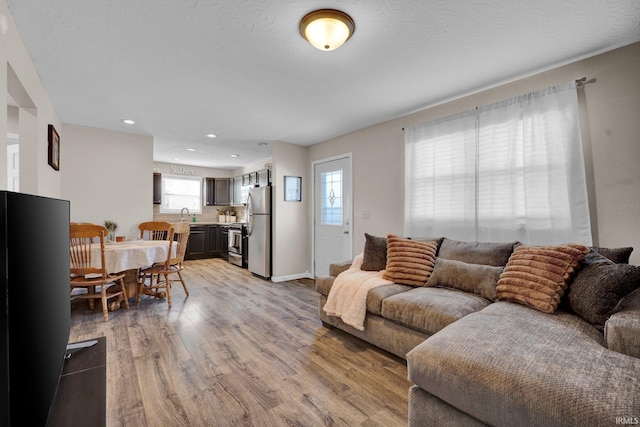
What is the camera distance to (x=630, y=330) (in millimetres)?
1352

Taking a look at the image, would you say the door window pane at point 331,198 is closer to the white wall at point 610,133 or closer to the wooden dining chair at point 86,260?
the white wall at point 610,133

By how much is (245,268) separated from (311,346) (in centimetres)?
388

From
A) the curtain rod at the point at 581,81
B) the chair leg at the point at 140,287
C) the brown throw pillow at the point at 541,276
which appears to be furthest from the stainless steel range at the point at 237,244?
the curtain rod at the point at 581,81

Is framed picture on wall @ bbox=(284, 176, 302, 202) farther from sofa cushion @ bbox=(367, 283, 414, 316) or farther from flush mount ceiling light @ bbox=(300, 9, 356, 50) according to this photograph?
flush mount ceiling light @ bbox=(300, 9, 356, 50)

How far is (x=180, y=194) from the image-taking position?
295 inches

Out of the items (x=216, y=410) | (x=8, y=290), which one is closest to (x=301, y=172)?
(x=216, y=410)

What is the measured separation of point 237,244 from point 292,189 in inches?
82.5

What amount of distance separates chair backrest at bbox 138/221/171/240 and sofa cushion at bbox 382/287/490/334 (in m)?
3.40

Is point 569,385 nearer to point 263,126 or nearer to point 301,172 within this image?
point 263,126

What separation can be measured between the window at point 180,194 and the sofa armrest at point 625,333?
7.85 meters

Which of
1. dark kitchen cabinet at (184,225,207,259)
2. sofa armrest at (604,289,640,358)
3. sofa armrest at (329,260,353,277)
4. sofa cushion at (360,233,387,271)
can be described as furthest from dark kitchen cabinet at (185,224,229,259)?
sofa armrest at (604,289,640,358)

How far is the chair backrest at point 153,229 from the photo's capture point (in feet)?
14.1

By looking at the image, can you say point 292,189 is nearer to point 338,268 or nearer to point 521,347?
point 338,268

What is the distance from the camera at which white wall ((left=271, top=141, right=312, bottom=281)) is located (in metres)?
4.98
